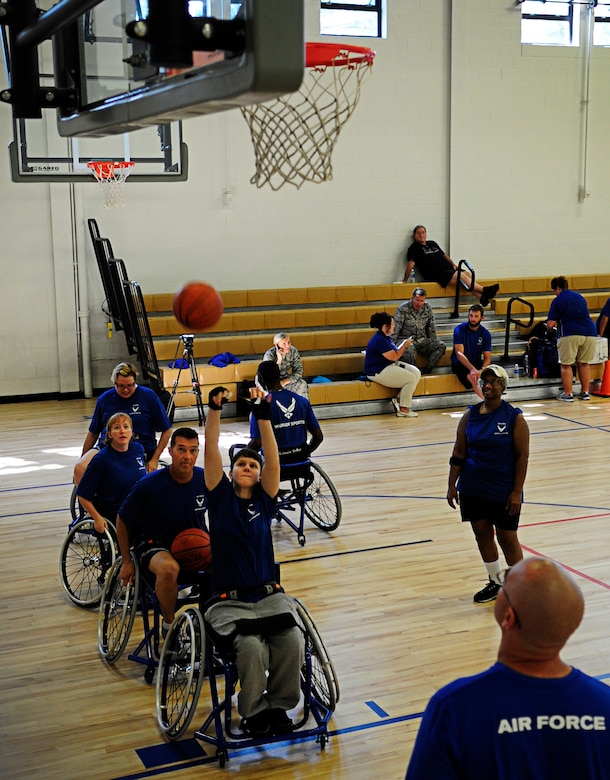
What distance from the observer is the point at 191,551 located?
5.17 m

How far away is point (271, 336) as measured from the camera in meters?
13.5

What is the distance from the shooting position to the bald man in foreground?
207cm

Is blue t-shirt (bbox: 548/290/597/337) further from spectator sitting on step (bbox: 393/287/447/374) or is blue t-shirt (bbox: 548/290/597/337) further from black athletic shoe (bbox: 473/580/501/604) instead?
black athletic shoe (bbox: 473/580/501/604)

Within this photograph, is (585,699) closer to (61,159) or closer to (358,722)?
(358,722)

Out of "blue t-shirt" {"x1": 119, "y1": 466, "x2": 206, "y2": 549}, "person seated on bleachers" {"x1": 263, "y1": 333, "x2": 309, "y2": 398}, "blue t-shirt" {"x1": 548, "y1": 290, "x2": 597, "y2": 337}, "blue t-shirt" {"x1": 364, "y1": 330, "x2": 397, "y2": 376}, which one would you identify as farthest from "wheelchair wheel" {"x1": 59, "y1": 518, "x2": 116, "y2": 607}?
"blue t-shirt" {"x1": 548, "y1": 290, "x2": 597, "y2": 337}

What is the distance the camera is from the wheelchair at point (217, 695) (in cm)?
430

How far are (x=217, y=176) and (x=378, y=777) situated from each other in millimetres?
11015

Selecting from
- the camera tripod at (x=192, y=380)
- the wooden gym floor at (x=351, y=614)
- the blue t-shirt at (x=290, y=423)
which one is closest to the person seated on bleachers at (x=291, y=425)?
the blue t-shirt at (x=290, y=423)

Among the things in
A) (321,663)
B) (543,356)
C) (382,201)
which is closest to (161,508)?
(321,663)

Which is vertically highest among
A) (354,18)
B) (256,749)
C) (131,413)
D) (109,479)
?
(354,18)

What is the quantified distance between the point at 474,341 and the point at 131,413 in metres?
6.36

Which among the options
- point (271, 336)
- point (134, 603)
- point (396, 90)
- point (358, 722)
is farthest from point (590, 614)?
point (396, 90)

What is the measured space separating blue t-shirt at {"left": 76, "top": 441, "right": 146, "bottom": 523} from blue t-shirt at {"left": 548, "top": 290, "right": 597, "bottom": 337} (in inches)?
312

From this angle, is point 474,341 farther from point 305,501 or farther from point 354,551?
point 354,551
